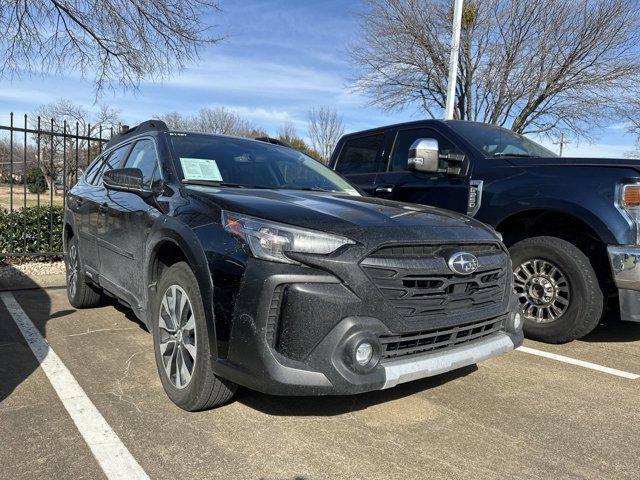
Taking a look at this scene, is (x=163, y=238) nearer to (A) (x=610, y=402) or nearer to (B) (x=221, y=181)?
(B) (x=221, y=181)

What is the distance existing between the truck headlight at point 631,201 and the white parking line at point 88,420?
3.66 m

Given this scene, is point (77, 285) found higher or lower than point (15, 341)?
higher

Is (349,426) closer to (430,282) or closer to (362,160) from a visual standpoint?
(430,282)

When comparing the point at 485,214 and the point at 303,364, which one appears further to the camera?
the point at 485,214

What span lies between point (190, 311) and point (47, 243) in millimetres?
5703

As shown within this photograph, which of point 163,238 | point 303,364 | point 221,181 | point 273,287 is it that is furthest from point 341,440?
point 221,181

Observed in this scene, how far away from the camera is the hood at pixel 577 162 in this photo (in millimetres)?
3924

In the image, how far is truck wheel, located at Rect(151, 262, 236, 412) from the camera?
2.66m

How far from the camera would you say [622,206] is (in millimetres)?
3850

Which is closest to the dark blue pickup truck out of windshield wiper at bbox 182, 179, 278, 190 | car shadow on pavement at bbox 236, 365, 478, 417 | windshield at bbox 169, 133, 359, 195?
windshield at bbox 169, 133, 359, 195

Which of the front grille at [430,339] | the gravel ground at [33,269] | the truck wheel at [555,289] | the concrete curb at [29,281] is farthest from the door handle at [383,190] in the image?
the gravel ground at [33,269]

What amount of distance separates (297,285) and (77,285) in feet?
12.1

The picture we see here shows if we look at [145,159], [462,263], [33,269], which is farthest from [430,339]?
[33,269]

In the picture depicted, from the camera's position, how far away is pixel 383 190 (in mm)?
5410
